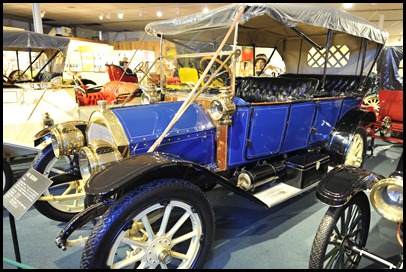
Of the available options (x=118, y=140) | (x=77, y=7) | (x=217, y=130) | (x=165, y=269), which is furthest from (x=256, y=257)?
(x=77, y=7)

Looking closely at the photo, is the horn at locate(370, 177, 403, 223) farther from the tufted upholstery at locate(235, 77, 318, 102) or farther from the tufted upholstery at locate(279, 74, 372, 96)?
the tufted upholstery at locate(279, 74, 372, 96)

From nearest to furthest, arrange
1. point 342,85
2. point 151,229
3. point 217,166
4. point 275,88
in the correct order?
point 151,229
point 217,166
point 275,88
point 342,85

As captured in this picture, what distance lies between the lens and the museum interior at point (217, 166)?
5.81 feet

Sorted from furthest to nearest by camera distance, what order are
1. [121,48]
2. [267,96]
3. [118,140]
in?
[121,48] → [267,96] → [118,140]

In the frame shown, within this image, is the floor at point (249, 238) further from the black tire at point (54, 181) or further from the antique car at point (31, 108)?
the antique car at point (31, 108)

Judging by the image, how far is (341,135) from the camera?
3.42 m

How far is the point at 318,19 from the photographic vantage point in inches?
105

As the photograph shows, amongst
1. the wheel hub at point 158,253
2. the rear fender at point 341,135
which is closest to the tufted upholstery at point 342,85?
the rear fender at point 341,135

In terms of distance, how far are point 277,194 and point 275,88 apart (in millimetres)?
1644

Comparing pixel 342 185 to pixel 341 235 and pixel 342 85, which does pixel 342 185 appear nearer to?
pixel 341 235

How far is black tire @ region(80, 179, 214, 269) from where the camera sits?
1562 mm

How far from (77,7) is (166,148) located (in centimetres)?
A: 1017

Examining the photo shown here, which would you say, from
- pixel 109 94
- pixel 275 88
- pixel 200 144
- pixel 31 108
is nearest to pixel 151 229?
pixel 200 144

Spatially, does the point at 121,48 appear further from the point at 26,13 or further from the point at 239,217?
the point at 239,217
